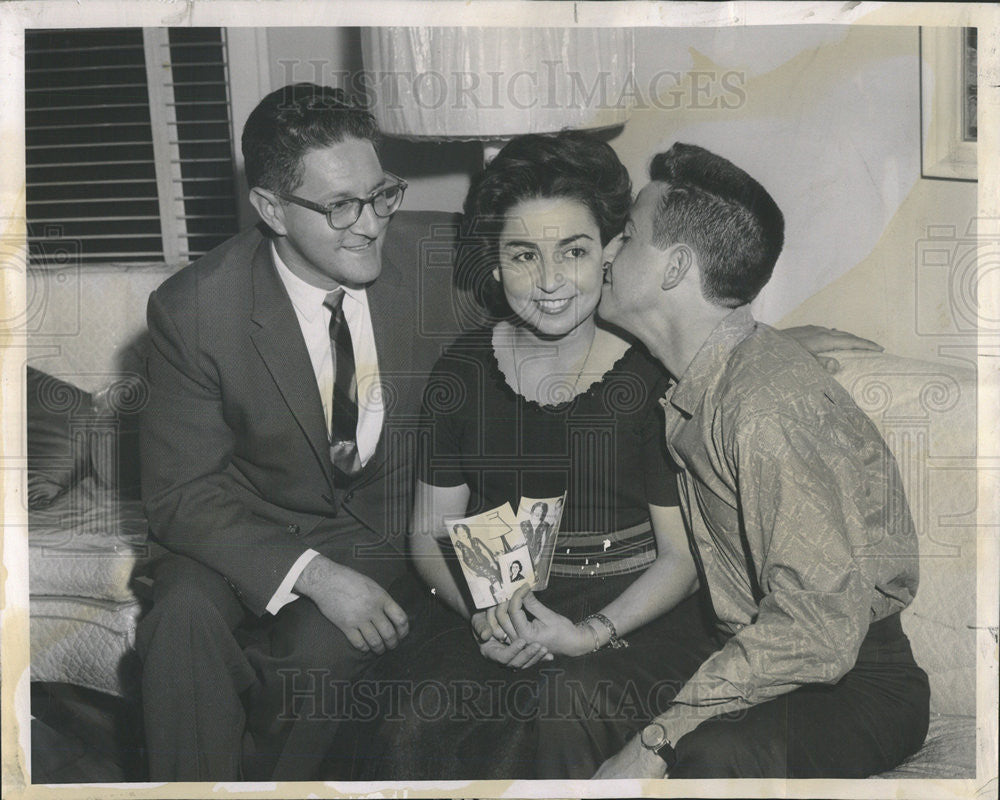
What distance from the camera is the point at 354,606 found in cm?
251

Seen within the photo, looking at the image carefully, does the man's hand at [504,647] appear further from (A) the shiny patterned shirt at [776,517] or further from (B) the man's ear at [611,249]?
(B) the man's ear at [611,249]

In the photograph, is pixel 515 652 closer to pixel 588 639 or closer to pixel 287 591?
pixel 588 639

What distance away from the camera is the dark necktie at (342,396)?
2.54 metres

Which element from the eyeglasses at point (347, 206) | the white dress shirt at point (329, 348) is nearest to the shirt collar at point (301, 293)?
the white dress shirt at point (329, 348)

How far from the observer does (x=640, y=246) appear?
8.05 ft

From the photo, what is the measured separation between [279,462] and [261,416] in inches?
5.0

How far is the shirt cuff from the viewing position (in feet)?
8.24

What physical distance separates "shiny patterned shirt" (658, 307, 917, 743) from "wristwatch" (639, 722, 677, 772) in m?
0.03

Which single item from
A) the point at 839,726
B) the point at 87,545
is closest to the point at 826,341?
the point at 839,726

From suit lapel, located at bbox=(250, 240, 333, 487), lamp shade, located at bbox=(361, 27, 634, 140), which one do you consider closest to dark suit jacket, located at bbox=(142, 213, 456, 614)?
suit lapel, located at bbox=(250, 240, 333, 487)

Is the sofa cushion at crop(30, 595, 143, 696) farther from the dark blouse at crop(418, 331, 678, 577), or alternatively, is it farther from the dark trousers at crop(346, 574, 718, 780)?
the dark blouse at crop(418, 331, 678, 577)

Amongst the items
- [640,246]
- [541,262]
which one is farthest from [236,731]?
[640,246]

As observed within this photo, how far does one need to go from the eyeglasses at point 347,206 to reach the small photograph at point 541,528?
82 centimetres

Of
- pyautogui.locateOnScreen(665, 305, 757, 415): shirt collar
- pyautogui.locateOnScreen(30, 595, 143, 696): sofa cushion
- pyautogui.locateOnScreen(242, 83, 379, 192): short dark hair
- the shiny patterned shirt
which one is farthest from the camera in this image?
pyautogui.locateOnScreen(30, 595, 143, 696): sofa cushion
